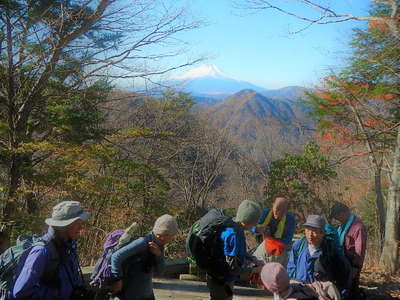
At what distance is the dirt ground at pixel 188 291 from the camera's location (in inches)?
169

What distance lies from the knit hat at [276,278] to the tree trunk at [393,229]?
630 cm

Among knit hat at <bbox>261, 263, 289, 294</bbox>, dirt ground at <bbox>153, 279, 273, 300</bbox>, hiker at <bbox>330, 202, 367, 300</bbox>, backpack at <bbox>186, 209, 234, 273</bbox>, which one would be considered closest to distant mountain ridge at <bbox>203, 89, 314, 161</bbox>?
dirt ground at <bbox>153, 279, 273, 300</bbox>

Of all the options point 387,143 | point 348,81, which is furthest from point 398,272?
point 348,81

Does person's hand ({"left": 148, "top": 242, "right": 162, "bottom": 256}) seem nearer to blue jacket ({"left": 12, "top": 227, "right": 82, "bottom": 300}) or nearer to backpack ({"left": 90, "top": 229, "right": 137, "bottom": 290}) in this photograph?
backpack ({"left": 90, "top": 229, "right": 137, "bottom": 290})

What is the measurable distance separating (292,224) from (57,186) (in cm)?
645

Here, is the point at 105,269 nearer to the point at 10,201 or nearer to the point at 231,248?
the point at 231,248

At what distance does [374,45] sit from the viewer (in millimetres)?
9453

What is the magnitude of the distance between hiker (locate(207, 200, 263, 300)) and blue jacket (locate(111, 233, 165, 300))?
539 millimetres

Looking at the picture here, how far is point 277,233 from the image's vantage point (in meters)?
4.02

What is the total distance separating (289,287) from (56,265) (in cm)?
151

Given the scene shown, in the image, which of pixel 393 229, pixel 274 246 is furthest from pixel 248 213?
pixel 393 229

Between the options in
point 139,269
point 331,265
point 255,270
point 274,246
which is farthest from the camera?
point 274,246

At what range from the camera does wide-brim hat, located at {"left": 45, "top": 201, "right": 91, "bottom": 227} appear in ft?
7.19

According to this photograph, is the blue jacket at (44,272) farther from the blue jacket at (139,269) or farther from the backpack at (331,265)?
the backpack at (331,265)
